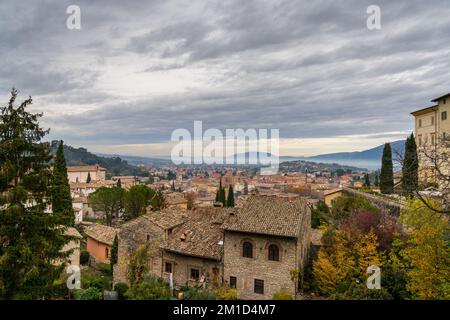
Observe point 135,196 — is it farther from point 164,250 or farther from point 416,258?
point 416,258

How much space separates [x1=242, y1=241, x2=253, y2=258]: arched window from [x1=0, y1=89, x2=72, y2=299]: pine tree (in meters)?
10.5

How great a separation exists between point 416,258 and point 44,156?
1753 cm

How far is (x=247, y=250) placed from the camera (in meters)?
19.1

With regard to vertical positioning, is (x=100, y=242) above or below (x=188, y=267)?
below

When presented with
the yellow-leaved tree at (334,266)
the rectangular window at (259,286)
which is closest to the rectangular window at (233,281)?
the rectangular window at (259,286)

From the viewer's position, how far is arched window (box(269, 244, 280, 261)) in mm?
18344

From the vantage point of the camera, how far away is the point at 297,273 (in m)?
17.8

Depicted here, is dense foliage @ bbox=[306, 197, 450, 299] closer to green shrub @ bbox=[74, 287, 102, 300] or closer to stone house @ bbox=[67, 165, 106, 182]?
green shrub @ bbox=[74, 287, 102, 300]

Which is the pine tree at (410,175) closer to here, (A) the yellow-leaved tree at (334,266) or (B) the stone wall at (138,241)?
(A) the yellow-leaved tree at (334,266)

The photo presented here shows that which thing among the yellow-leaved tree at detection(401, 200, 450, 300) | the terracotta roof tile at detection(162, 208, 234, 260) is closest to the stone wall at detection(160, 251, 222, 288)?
the terracotta roof tile at detection(162, 208, 234, 260)

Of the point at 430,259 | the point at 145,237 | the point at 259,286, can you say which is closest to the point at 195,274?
the point at 259,286

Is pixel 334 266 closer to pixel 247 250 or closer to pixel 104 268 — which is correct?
pixel 247 250

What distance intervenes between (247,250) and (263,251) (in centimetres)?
106
